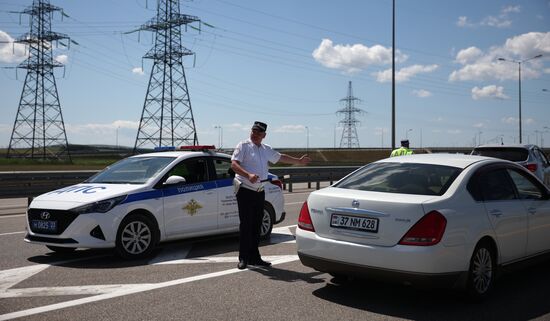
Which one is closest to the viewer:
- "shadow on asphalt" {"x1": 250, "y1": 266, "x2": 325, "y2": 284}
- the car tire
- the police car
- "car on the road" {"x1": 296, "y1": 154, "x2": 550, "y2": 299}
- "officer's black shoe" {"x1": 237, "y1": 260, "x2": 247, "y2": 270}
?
"car on the road" {"x1": 296, "y1": 154, "x2": 550, "y2": 299}

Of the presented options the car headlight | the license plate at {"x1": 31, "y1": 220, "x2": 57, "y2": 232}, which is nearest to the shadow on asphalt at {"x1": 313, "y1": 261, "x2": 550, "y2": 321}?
the car headlight

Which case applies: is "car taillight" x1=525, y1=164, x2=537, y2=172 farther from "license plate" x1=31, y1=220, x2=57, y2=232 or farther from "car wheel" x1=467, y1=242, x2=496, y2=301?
"license plate" x1=31, y1=220, x2=57, y2=232

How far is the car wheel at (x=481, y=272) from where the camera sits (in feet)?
18.0

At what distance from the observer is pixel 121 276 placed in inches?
262

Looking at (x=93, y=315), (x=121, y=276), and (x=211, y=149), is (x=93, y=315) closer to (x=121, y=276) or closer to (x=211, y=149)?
(x=121, y=276)

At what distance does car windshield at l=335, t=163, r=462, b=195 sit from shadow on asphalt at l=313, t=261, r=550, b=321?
1042mm

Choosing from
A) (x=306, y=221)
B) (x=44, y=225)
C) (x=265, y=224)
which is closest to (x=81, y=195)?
(x=44, y=225)

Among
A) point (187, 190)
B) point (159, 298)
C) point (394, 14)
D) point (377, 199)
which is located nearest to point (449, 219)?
point (377, 199)

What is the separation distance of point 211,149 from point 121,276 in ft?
9.98

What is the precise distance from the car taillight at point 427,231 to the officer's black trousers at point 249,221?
2505 mm

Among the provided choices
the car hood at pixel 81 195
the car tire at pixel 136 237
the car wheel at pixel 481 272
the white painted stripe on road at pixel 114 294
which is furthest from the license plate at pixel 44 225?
the car wheel at pixel 481 272

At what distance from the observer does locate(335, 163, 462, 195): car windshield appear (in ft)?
18.8

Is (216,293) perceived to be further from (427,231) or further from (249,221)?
(427,231)

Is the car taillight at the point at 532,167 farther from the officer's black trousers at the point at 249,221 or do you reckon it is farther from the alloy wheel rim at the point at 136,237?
the alloy wheel rim at the point at 136,237
